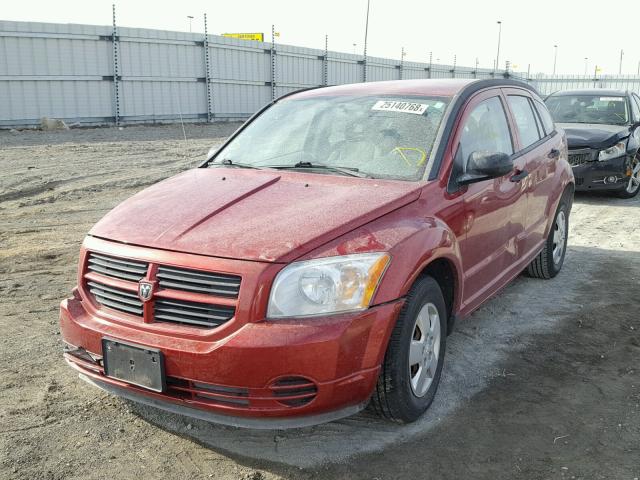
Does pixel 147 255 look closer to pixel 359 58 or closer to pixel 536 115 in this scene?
pixel 536 115

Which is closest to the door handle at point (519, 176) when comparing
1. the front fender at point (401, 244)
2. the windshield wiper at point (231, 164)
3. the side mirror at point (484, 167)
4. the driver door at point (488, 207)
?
the driver door at point (488, 207)

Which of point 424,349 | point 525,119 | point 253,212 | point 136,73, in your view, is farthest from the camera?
point 136,73

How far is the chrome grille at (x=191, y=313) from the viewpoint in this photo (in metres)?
2.78

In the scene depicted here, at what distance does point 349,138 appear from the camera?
4004 millimetres

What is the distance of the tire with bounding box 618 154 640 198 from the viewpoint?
978cm

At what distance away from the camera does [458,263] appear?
11.7 ft

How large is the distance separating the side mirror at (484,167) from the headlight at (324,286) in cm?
114

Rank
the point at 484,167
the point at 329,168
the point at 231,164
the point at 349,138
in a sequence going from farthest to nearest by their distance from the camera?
the point at 231,164, the point at 349,138, the point at 329,168, the point at 484,167

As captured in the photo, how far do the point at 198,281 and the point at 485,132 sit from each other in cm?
236

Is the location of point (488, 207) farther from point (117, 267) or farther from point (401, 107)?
point (117, 267)

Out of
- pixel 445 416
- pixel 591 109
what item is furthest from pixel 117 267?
pixel 591 109

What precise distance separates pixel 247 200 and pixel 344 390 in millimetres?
1147

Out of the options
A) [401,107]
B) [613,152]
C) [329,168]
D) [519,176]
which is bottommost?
[613,152]

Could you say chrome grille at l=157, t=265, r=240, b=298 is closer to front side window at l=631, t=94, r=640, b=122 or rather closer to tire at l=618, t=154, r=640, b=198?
tire at l=618, t=154, r=640, b=198
